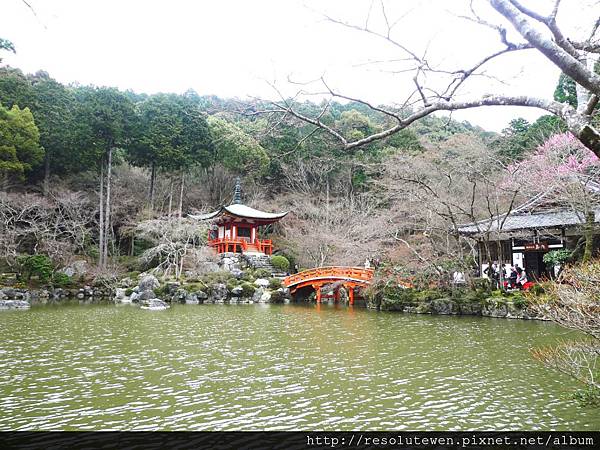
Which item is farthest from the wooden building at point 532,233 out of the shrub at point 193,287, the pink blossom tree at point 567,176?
the shrub at point 193,287

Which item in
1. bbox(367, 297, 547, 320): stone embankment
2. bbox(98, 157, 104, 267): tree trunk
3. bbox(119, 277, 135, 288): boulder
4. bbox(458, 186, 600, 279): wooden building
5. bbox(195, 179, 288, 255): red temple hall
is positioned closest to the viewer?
bbox(367, 297, 547, 320): stone embankment

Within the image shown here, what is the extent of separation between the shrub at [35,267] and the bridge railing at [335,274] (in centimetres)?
1019

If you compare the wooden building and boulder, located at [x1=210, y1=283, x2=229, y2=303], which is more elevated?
the wooden building

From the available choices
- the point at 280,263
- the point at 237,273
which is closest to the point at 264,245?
the point at 280,263

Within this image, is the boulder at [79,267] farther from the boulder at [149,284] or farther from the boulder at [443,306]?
the boulder at [443,306]

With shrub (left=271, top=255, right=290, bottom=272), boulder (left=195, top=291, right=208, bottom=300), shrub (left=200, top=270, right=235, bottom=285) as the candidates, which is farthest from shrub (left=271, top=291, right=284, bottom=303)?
shrub (left=271, top=255, right=290, bottom=272)

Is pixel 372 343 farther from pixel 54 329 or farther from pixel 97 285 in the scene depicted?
pixel 97 285

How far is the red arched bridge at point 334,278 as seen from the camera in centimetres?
1805

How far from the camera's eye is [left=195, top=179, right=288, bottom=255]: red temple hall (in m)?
25.3

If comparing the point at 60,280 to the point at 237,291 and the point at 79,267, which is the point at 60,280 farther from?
the point at 237,291

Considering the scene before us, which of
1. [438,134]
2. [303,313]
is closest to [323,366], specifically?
[303,313]

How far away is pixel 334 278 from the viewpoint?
19203mm

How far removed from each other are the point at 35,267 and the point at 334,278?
1254 cm

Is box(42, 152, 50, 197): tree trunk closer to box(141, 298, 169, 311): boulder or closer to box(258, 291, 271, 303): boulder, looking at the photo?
box(141, 298, 169, 311): boulder
